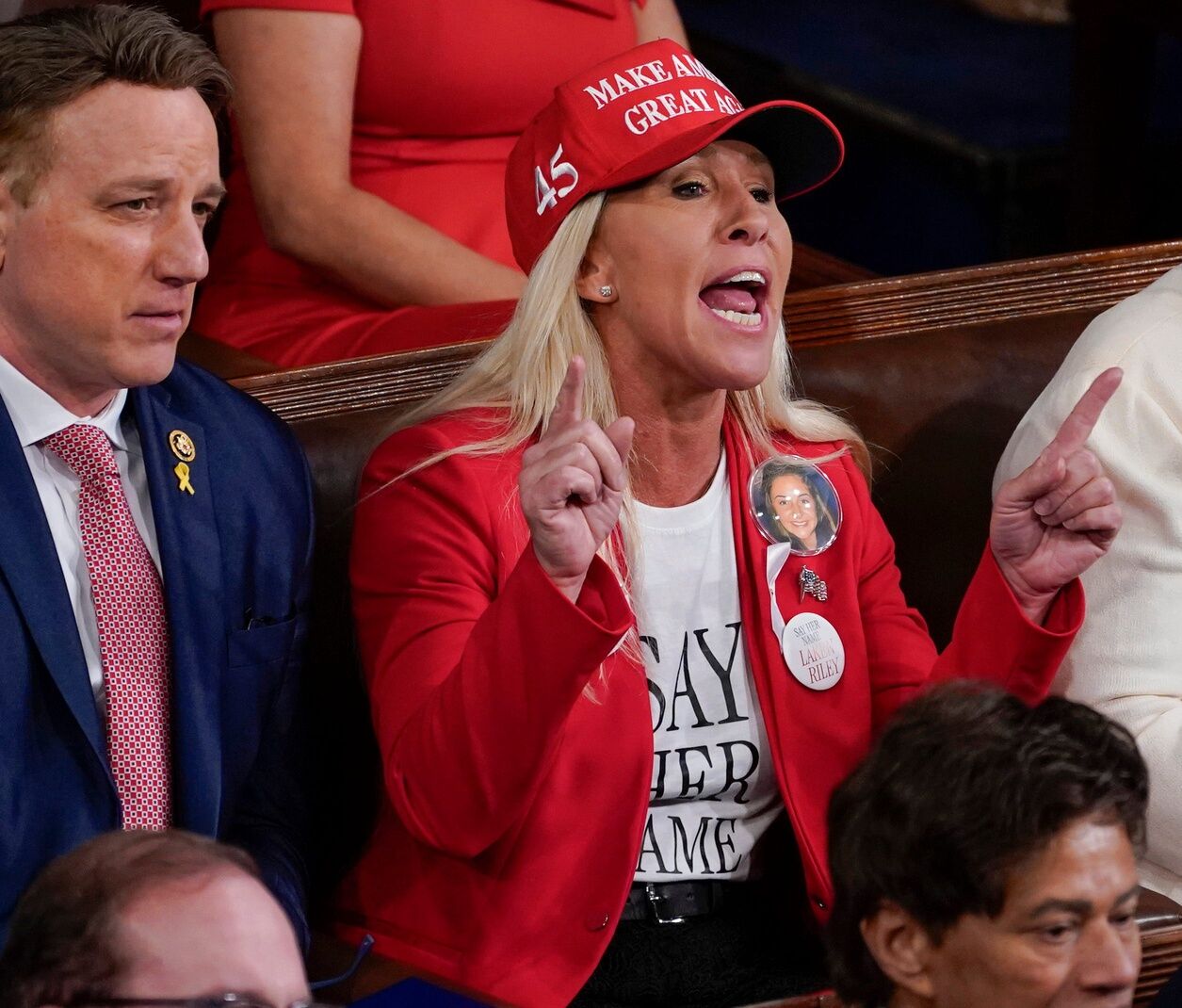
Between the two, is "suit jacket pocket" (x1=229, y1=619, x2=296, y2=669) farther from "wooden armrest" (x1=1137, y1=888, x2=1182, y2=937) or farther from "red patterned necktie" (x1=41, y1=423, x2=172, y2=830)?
"wooden armrest" (x1=1137, y1=888, x2=1182, y2=937)

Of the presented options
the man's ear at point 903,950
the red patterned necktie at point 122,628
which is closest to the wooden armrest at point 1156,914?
the man's ear at point 903,950

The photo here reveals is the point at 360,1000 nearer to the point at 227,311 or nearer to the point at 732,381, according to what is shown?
the point at 732,381

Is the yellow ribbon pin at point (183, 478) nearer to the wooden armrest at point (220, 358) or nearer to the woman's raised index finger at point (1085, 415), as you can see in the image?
the wooden armrest at point (220, 358)

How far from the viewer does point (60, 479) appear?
1.71 meters

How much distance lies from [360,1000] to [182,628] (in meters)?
0.37

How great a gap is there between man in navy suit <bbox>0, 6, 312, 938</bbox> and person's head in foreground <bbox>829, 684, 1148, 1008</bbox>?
57cm

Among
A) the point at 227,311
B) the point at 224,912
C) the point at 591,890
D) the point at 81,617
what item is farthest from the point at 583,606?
the point at 227,311

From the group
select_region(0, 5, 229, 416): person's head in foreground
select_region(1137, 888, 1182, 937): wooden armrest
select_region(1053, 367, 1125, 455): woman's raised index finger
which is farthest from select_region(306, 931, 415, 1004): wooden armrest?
select_region(1053, 367, 1125, 455): woman's raised index finger

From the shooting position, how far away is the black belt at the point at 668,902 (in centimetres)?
189

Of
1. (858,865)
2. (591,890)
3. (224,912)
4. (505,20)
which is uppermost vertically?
(505,20)

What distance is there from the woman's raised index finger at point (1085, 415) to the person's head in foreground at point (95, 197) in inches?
29.8

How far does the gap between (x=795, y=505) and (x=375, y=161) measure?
85 centimetres

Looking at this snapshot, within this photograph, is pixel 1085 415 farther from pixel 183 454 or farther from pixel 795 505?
pixel 183 454

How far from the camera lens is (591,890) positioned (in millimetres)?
1824
